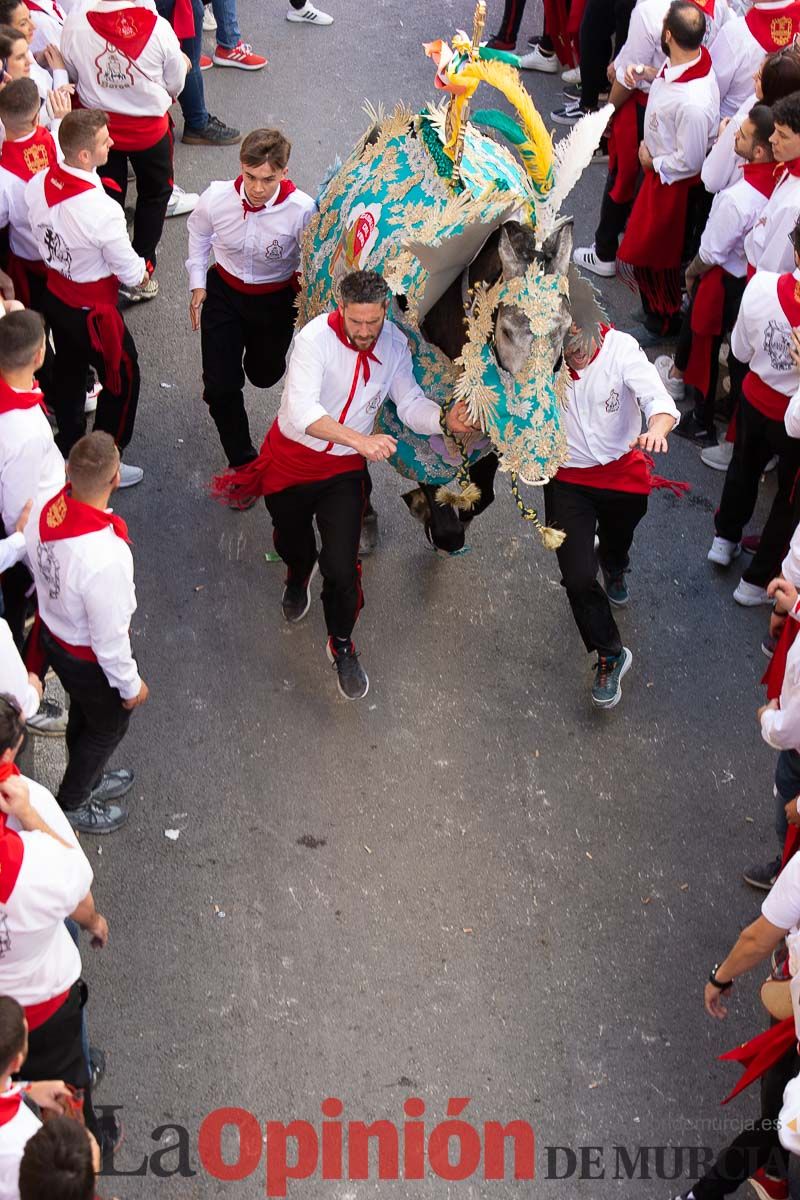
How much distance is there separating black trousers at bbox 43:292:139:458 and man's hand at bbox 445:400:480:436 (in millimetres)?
1824

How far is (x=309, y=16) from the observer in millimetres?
10523

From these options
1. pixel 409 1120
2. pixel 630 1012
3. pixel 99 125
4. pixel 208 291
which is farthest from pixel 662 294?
pixel 409 1120

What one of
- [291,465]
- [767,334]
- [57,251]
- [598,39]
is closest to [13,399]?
[291,465]

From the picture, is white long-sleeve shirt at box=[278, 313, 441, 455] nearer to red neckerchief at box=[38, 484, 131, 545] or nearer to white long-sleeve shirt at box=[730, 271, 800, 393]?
red neckerchief at box=[38, 484, 131, 545]

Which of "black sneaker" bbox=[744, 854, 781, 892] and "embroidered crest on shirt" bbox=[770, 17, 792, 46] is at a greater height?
"embroidered crest on shirt" bbox=[770, 17, 792, 46]

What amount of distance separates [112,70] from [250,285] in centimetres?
A: 172

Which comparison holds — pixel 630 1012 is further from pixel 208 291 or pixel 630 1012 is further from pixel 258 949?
pixel 208 291

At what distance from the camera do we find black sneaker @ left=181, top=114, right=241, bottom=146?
9.09m

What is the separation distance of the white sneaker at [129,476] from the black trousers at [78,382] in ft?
0.38

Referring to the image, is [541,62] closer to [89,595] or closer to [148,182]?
[148,182]

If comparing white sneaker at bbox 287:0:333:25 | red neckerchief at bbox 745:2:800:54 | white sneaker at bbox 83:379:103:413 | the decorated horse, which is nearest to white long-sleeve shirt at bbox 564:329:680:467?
the decorated horse

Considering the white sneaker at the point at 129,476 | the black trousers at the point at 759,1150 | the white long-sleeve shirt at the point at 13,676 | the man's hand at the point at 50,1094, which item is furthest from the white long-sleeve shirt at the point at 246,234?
the black trousers at the point at 759,1150

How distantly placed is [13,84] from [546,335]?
2.72m

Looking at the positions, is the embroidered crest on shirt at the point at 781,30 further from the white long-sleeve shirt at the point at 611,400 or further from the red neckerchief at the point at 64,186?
the red neckerchief at the point at 64,186
